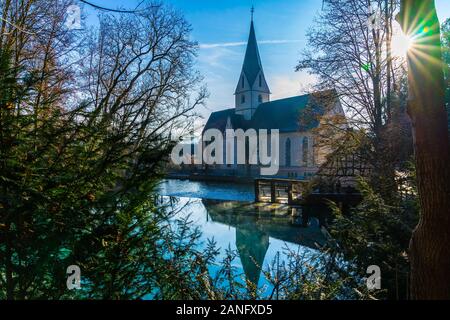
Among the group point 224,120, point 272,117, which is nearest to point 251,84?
point 272,117

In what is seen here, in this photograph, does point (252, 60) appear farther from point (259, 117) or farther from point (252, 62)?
point (259, 117)

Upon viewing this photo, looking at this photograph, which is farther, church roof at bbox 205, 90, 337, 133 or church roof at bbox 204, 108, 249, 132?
church roof at bbox 204, 108, 249, 132

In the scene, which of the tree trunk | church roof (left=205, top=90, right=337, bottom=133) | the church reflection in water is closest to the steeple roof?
church roof (left=205, top=90, right=337, bottom=133)

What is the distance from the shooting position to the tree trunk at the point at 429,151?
6.53 feet

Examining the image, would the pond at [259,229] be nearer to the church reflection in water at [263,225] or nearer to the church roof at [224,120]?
the church reflection in water at [263,225]

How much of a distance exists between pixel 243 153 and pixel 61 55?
3510 cm

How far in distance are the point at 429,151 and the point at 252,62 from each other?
4531 centimetres

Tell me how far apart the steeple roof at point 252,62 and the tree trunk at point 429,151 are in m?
44.4

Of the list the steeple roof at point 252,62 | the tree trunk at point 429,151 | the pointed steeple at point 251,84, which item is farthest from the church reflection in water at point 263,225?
the steeple roof at point 252,62

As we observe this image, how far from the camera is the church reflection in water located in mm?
8000

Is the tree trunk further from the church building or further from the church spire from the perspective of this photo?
the church spire

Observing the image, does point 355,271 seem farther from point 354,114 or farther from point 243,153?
point 243,153

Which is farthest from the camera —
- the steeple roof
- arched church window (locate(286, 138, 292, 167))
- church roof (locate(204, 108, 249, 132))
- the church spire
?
church roof (locate(204, 108, 249, 132))

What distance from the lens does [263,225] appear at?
A: 37.2 ft
